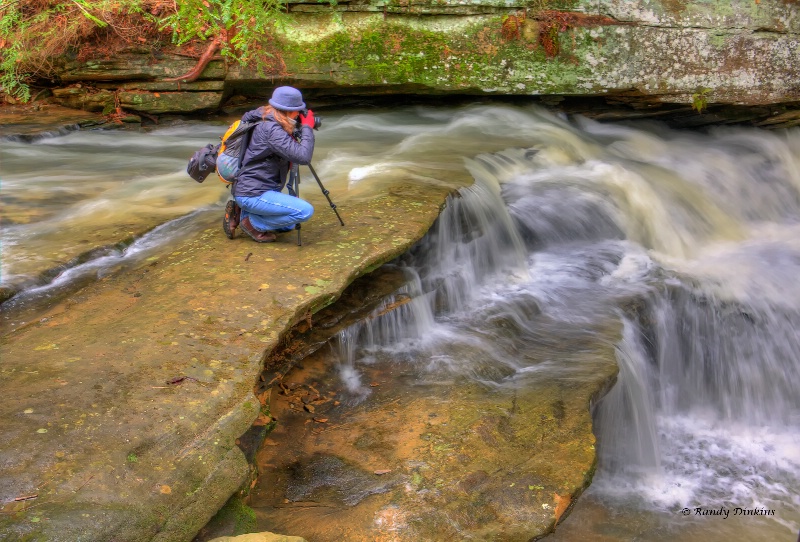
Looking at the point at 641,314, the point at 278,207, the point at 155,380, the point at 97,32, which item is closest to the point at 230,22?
the point at 97,32

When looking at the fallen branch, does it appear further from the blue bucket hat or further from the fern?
the blue bucket hat

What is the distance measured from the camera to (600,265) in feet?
25.4

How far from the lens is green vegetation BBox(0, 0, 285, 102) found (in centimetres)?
902

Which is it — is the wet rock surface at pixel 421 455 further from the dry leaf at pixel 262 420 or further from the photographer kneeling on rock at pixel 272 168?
the photographer kneeling on rock at pixel 272 168

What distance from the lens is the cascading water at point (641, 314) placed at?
5688 mm

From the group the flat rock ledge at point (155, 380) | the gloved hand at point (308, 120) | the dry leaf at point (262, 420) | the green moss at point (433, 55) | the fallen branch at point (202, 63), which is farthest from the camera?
the fallen branch at point (202, 63)

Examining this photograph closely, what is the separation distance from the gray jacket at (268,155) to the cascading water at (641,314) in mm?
1350

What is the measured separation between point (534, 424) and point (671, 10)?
6.58 metres

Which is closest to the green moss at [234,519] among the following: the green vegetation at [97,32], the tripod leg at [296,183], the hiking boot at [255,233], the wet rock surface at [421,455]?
the wet rock surface at [421,455]

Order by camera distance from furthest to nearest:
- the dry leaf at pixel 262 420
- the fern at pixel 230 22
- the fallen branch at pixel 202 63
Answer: the fallen branch at pixel 202 63 < the fern at pixel 230 22 < the dry leaf at pixel 262 420

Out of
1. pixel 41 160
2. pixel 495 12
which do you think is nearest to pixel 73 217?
pixel 41 160

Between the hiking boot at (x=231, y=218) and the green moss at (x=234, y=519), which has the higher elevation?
the hiking boot at (x=231, y=218)

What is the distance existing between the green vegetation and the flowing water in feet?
3.85

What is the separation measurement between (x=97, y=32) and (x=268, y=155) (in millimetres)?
5327
